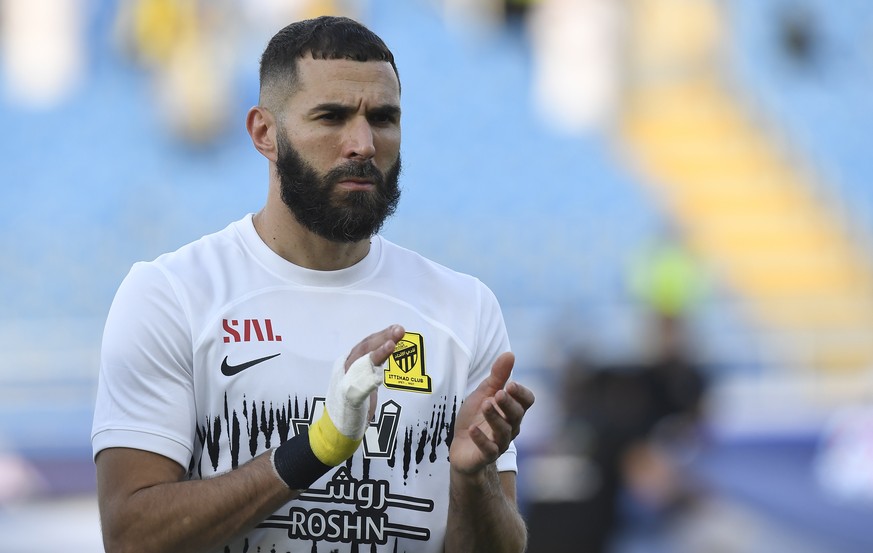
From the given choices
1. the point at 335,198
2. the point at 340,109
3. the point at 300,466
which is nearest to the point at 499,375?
the point at 300,466

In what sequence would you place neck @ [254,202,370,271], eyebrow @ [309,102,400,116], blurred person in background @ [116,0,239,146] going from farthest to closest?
blurred person in background @ [116,0,239,146], neck @ [254,202,370,271], eyebrow @ [309,102,400,116]

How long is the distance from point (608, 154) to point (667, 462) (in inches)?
318

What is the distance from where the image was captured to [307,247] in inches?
126

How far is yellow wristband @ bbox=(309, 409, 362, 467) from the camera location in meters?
2.75

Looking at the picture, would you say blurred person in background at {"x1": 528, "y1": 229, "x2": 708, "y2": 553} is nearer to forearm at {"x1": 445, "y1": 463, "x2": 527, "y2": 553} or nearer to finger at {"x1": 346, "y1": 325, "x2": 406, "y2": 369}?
forearm at {"x1": 445, "y1": 463, "x2": 527, "y2": 553}

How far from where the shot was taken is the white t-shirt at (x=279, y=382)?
9.73 ft

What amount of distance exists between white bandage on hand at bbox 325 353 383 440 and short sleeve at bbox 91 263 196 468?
38cm

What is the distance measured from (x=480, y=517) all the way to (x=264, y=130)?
106cm

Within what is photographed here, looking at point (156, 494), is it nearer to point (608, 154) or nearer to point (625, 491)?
point (625, 491)

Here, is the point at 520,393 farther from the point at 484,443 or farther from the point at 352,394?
the point at 352,394

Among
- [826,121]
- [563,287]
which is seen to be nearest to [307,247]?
[563,287]

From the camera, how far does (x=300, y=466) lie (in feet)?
9.09

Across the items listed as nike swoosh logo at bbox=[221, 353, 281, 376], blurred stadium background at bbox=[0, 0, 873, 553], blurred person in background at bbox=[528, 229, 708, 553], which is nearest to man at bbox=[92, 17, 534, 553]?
nike swoosh logo at bbox=[221, 353, 281, 376]

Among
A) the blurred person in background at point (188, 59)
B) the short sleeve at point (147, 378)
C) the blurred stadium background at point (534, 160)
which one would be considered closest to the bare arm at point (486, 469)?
the short sleeve at point (147, 378)
